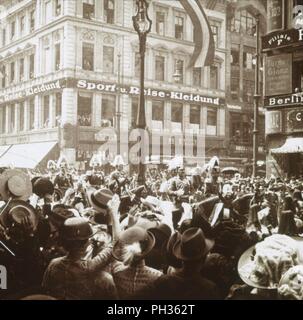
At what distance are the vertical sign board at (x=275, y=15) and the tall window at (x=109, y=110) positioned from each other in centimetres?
107

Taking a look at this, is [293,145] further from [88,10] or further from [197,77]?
[88,10]

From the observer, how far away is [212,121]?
3279mm

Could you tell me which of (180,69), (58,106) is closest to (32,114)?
(58,106)

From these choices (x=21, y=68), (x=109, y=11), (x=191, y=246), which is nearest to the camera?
(x=191, y=246)

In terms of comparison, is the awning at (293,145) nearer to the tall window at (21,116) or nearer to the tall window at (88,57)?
the tall window at (88,57)

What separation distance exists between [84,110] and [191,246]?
43.0 inches

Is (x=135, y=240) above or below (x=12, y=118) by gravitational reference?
below

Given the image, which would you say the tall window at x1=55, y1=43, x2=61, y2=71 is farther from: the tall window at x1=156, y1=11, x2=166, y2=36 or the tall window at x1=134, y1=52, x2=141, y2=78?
the tall window at x1=156, y1=11, x2=166, y2=36

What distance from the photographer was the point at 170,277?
9.33 ft

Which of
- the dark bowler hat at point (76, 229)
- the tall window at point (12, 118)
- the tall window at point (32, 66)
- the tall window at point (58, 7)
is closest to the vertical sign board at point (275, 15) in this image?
the tall window at point (58, 7)

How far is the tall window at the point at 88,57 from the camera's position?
3.19 metres

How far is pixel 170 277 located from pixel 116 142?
3.05 ft
